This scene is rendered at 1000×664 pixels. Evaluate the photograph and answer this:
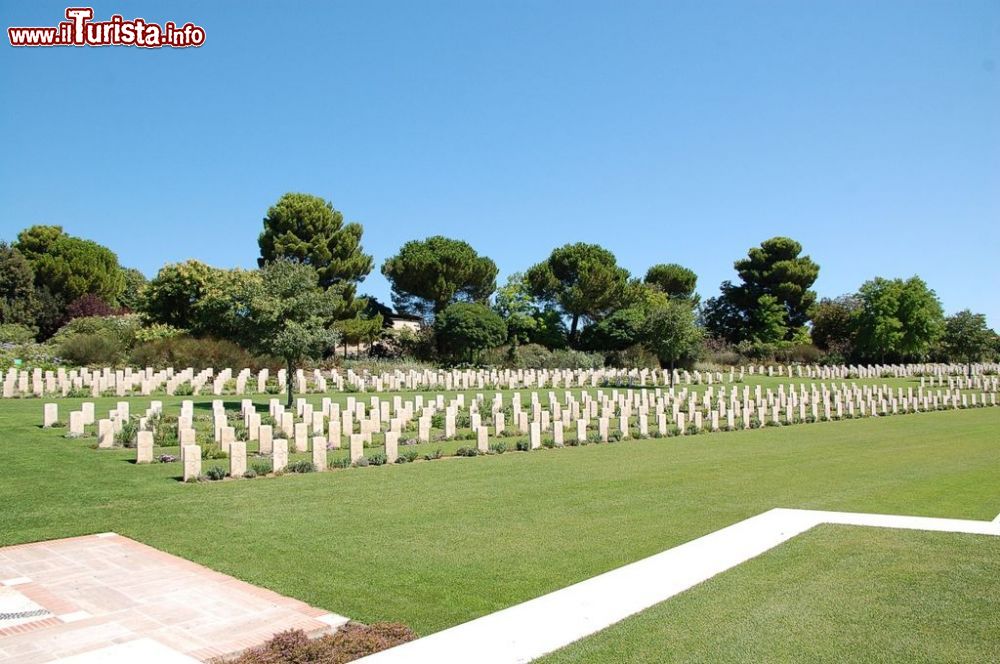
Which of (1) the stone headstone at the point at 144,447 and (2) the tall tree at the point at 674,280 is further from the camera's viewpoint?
(2) the tall tree at the point at 674,280

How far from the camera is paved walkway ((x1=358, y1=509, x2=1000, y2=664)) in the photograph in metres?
4.81

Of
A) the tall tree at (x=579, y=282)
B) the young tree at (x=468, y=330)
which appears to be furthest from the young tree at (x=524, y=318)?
the young tree at (x=468, y=330)

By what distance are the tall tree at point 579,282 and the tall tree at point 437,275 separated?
427 cm

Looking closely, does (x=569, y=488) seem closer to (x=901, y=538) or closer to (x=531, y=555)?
(x=531, y=555)

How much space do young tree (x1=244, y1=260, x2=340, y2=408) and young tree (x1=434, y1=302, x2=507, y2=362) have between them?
22.4 m

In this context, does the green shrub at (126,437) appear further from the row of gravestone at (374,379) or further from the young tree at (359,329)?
the young tree at (359,329)

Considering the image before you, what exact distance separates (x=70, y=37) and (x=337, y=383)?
18947 millimetres

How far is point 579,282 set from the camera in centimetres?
5394

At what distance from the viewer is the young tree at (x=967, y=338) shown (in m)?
56.0

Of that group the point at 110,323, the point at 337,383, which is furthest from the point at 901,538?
the point at 110,323

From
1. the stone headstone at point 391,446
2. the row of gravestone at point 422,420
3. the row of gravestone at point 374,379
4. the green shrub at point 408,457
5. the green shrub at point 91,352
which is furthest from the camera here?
the green shrub at point 91,352

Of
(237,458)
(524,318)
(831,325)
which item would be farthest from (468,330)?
(831,325)

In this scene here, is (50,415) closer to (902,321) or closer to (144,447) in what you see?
(144,447)

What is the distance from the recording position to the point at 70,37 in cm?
1300
